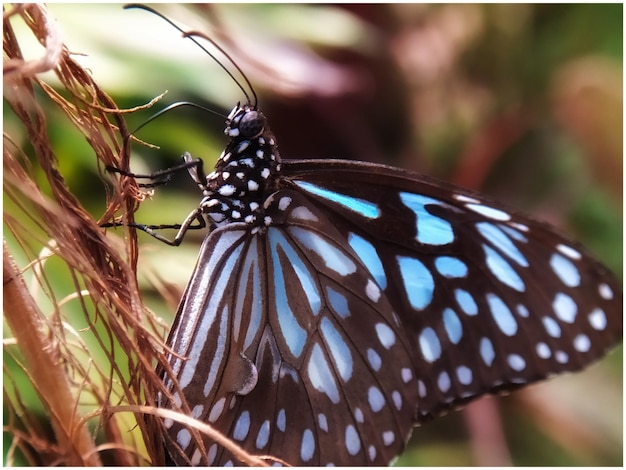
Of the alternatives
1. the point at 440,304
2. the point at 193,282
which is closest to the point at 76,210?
the point at 193,282

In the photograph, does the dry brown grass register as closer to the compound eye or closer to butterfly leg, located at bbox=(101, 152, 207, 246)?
butterfly leg, located at bbox=(101, 152, 207, 246)

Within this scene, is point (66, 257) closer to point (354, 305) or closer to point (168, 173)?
point (168, 173)

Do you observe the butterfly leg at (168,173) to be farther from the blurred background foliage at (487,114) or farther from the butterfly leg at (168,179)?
the blurred background foliage at (487,114)

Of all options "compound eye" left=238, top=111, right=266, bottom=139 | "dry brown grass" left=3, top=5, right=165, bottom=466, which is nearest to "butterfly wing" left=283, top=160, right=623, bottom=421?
"compound eye" left=238, top=111, right=266, bottom=139

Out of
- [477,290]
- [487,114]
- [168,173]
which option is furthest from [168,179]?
[487,114]

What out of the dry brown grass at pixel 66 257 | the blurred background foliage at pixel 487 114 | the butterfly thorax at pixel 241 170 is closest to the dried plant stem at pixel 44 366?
the dry brown grass at pixel 66 257

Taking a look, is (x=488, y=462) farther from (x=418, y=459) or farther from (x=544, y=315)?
(x=544, y=315)
